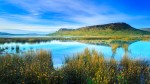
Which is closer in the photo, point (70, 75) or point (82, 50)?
point (70, 75)

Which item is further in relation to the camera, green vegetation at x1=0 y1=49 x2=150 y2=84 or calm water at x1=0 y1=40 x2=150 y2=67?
calm water at x1=0 y1=40 x2=150 y2=67

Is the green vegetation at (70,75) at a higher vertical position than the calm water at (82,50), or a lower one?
higher

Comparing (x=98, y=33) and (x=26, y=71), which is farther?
(x=98, y=33)

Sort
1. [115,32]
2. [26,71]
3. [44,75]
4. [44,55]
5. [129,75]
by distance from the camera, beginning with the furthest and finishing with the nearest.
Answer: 1. [115,32]
2. [44,55]
3. [129,75]
4. [26,71]
5. [44,75]

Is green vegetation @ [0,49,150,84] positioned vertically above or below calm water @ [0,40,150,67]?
above

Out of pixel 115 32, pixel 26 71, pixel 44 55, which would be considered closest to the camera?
pixel 26 71

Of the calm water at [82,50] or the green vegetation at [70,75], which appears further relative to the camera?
the calm water at [82,50]

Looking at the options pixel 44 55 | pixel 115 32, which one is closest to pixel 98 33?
pixel 115 32

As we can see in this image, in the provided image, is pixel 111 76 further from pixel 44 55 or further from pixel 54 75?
pixel 44 55

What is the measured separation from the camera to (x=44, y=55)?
672 inches

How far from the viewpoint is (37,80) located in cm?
961

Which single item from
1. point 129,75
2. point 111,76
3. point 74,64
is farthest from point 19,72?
point 129,75

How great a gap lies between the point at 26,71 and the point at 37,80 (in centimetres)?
77

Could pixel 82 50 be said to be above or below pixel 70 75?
above
